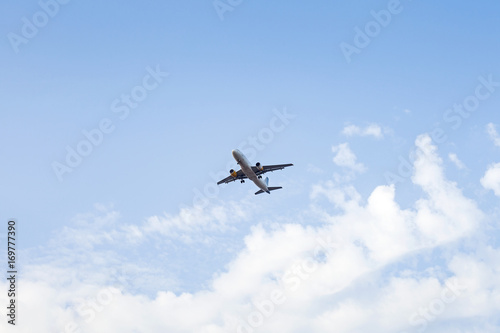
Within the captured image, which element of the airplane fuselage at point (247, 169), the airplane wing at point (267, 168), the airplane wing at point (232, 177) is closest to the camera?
the airplane fuselage at point (247, 169)

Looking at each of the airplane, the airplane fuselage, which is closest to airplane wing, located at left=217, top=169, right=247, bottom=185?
the airplane

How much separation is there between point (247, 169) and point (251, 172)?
9.49 ft

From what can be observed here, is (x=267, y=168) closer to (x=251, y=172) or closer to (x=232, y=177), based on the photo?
(x=251, y=172)

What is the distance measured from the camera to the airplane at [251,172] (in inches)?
5266

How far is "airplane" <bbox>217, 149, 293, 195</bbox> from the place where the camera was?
13375cm

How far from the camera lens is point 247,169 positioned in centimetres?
13750

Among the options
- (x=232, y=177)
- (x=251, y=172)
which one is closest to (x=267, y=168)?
(x=251, y=172)

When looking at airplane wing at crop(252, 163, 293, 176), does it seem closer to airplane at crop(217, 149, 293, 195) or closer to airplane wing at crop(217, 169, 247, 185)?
airplane at crop(217, 149, 293, 195)

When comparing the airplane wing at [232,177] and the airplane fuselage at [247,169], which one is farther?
the airplane wing at [232,177]

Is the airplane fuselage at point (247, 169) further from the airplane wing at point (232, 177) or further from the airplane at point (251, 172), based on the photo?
the airplane wing at point (232, 177)

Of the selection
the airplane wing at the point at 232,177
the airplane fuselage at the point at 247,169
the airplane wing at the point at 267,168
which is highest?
the airplane wing at the point at 232,177

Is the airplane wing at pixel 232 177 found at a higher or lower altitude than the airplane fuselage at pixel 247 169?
higher

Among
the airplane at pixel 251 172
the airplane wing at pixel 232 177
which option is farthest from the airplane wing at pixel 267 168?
the airplane wing at pixel 232 177

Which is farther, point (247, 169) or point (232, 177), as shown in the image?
point (232, 177)
